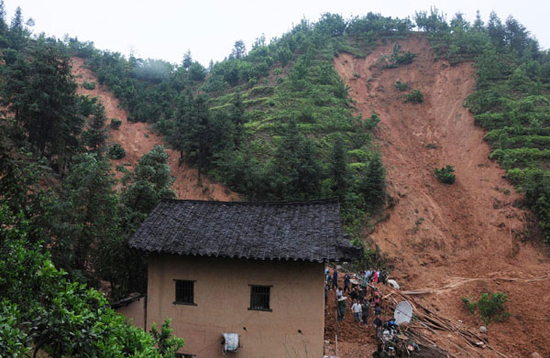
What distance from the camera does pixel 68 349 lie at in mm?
4500

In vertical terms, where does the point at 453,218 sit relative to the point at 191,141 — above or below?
below

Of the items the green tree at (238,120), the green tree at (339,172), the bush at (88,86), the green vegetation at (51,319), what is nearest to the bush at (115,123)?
the bush at (88,86)

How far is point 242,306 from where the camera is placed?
1192cm

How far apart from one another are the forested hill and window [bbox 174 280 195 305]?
3.35 metres

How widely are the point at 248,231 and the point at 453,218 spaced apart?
27.8m

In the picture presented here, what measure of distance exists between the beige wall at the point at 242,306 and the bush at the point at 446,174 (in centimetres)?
3104

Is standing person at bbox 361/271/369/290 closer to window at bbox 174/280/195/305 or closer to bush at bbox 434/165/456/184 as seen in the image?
window at bbox 174/280/195/305

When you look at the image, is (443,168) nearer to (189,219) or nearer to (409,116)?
(409,116)

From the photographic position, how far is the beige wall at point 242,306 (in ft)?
38.2

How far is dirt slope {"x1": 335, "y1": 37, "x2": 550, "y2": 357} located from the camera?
21.5m

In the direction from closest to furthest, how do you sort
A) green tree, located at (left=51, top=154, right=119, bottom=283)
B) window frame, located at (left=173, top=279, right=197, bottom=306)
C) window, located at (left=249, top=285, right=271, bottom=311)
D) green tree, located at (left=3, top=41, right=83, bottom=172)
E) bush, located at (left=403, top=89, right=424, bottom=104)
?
window, located at (left=249, top=285, right=271, bottom=311), window frame, located at (left=173, top=279, right=197, bottom=306), green tree, located at (left=51, top=154, right=119, bottom=283), green tree, located at (left=3, top=41, right=83, bottom=172), bush, located at (left=403, top=89, right=424, bottom=104)

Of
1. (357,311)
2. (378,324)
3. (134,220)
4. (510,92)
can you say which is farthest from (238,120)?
(510,92)

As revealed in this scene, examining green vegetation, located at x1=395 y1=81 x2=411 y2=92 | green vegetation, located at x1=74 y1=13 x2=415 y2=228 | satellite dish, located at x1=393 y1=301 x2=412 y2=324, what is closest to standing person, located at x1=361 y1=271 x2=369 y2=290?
satellite dish, located at x1=393 y1=301 x2=412 y2=324

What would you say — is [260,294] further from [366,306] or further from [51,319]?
[51,319]
